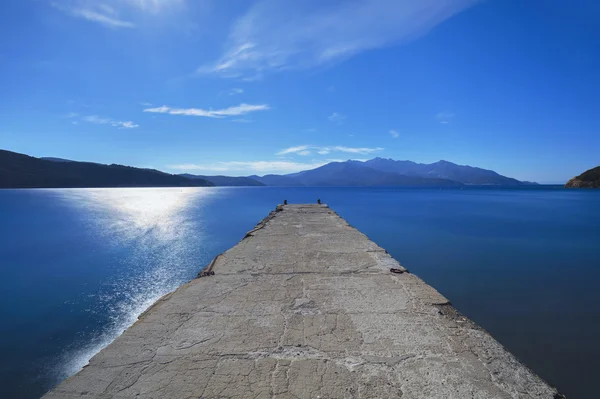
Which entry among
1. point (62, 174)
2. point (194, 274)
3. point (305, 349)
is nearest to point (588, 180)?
point (194, 274)

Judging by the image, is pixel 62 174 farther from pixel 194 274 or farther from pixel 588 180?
pixel 588 180

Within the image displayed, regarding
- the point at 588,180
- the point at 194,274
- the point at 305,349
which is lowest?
the point at 194,274

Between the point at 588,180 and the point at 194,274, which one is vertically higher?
the point at 588,180

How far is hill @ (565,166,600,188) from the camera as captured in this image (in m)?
93.7

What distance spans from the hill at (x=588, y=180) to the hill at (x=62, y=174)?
183254mm

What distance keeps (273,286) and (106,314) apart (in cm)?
627

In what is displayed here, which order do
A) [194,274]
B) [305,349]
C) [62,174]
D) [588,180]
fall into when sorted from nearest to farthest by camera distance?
[305,349] → [194,274] → [588,180] → [62,174]

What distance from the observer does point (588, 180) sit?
322 feet

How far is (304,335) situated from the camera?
3.21m

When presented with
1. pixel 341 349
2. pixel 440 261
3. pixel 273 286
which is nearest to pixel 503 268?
pixel 440 261

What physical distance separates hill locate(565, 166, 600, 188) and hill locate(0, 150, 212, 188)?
7215 inches

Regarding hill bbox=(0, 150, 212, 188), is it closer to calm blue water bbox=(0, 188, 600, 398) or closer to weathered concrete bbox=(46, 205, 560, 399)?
calm blue water bbox=(0, 188, 600, 398)

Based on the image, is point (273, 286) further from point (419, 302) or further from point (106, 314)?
point (106, 314)

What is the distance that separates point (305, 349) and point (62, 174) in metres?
155
